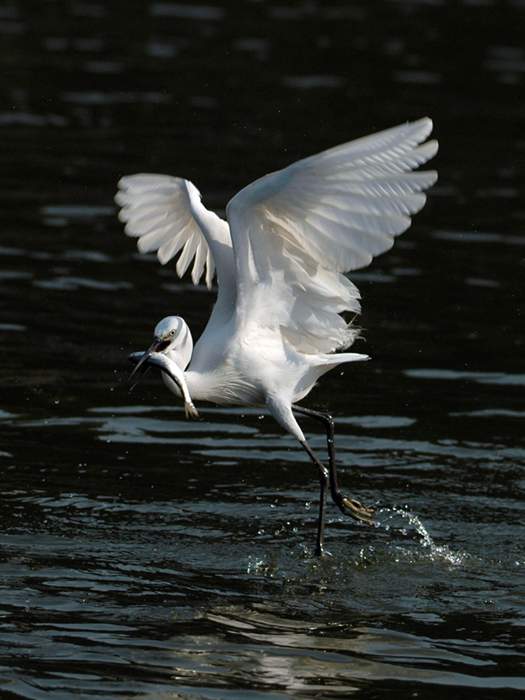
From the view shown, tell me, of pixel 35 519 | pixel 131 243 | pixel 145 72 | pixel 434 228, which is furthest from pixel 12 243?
pixel 145 72

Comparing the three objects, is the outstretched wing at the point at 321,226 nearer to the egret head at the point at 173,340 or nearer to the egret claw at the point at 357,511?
the egret head at the point at 173,340

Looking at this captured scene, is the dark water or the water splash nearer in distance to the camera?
the dark water

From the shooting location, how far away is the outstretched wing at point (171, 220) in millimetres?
10680

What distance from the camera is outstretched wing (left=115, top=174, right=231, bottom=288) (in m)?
10.7

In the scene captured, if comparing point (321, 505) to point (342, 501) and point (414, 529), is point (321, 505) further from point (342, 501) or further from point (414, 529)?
point (414, 529)

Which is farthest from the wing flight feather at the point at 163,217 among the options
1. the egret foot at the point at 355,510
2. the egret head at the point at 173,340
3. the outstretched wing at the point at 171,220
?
the egret foot at the point at 355,510

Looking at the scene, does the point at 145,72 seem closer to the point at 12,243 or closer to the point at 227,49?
the point at 227,49

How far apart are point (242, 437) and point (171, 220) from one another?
1804mm

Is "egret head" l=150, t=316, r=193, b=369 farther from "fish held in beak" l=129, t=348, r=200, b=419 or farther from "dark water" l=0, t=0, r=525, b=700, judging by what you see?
"dark water" l=0, t=0, r=525, b=700

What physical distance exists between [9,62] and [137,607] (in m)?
15.7

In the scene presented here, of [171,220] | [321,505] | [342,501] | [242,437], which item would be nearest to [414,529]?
[342,501]

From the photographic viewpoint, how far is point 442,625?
29.5 ft

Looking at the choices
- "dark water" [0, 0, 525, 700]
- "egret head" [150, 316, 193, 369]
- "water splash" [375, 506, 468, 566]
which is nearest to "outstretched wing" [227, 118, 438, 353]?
"egret head" [150, 316, 193, 369]

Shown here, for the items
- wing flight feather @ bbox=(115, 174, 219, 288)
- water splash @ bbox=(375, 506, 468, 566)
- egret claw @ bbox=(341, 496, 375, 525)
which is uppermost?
wing flight feather @ bbox=(115, 174, 219, 288)
